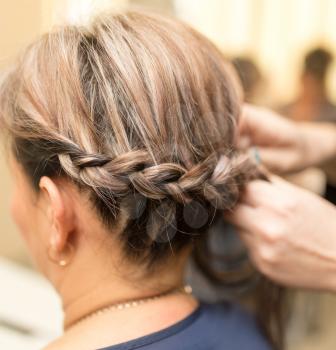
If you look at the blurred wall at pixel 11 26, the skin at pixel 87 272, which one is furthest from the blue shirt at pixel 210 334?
the blurred wall at pixel 11 26

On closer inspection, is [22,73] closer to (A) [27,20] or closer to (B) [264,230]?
(B) [264,230]

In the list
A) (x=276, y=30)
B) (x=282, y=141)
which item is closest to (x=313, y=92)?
(x=276, y=30)

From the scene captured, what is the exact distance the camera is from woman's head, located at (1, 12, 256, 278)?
28.1 inches

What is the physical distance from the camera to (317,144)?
1.28m

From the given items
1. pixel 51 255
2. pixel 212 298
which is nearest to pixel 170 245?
pixel 51 255

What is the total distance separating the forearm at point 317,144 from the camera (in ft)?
4.11

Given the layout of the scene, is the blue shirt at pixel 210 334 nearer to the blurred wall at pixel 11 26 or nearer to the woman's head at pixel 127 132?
the woman's head at pixel 127 132

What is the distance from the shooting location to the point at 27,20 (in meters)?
1.80

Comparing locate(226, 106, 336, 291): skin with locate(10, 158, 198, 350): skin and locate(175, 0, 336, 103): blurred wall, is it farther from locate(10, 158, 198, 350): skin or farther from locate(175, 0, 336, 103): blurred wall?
locate(175, 0, 336, 103): blurred wall

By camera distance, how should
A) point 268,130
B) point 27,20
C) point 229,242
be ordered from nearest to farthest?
point 268,130 → point 229,242 → point 27,20

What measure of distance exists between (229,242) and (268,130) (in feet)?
1.10

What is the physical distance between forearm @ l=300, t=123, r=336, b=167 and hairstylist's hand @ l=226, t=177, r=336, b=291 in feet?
1.25

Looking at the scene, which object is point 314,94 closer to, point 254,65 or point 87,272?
point 254,65

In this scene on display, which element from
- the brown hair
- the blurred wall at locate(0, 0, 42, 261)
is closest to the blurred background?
the blurred wall at locate(0, 0, 42, 261)
